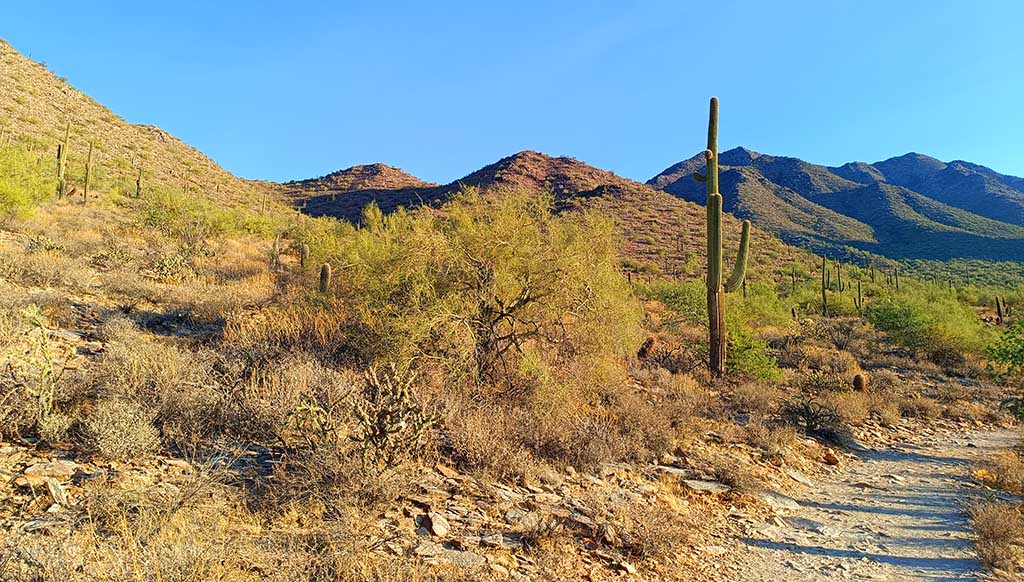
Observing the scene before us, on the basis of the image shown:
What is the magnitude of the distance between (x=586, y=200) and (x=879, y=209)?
183 ft

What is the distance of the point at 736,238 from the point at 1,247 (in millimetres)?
46422

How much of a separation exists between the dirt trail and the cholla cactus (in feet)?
10.3

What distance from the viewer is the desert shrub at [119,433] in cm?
384

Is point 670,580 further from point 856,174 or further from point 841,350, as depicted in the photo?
point 856,174

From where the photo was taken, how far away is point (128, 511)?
3.14 m

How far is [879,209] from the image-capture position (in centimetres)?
7744

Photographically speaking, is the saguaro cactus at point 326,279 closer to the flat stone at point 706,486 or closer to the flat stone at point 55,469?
the flat stone at point 55,469

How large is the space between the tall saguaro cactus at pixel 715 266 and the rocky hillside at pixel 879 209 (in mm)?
32322

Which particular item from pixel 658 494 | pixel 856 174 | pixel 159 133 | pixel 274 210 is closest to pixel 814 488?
pixel 658 494

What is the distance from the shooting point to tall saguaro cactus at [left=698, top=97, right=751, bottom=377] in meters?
11.0

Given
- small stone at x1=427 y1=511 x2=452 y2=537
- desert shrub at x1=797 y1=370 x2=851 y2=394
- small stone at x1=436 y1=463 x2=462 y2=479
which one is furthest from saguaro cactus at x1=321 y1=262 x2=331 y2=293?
desert shrub at x1=797 y1=370 x2=851 y2=394

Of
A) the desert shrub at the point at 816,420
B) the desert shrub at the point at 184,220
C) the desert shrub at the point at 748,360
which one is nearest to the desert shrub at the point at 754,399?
the desert shrub at the point at 816,420

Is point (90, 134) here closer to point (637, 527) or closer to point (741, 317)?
point (741, 317)

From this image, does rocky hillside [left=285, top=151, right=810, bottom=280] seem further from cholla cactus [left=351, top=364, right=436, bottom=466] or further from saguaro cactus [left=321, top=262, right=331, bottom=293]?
cholla cactus [left=351, top=364, right=436, bottom=466]
